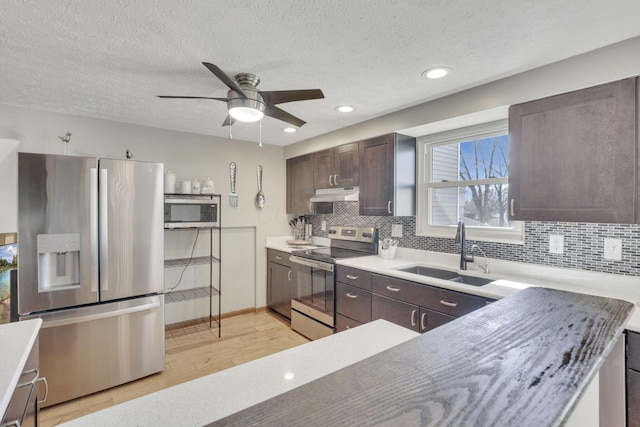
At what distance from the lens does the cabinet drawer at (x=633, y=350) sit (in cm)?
134

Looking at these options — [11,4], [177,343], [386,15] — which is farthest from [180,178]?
[386,15]

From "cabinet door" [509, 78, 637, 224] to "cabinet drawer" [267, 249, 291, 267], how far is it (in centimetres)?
242

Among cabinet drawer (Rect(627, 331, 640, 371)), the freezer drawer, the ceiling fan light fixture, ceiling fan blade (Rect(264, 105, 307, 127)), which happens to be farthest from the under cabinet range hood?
cabinet drawer (Rect(627, 331, 640, 371))

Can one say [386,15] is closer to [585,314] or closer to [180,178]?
[585,314]

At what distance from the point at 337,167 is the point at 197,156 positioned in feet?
5.43

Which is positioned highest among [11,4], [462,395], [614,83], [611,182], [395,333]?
[11,4]

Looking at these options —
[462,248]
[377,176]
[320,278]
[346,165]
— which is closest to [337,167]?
[346,165]

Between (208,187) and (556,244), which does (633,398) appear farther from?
(208,187)

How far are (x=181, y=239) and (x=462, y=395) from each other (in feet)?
11.5

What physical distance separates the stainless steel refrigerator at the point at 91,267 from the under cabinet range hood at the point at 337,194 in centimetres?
167

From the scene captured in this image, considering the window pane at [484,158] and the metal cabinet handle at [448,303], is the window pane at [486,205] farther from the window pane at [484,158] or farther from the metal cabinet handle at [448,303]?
the metal cabinet handle at [448,303]

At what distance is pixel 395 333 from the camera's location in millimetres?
1230

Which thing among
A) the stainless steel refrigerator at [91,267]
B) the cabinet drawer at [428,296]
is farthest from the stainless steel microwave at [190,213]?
the cabinet drawer at [428,296]

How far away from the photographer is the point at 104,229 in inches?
91.0
